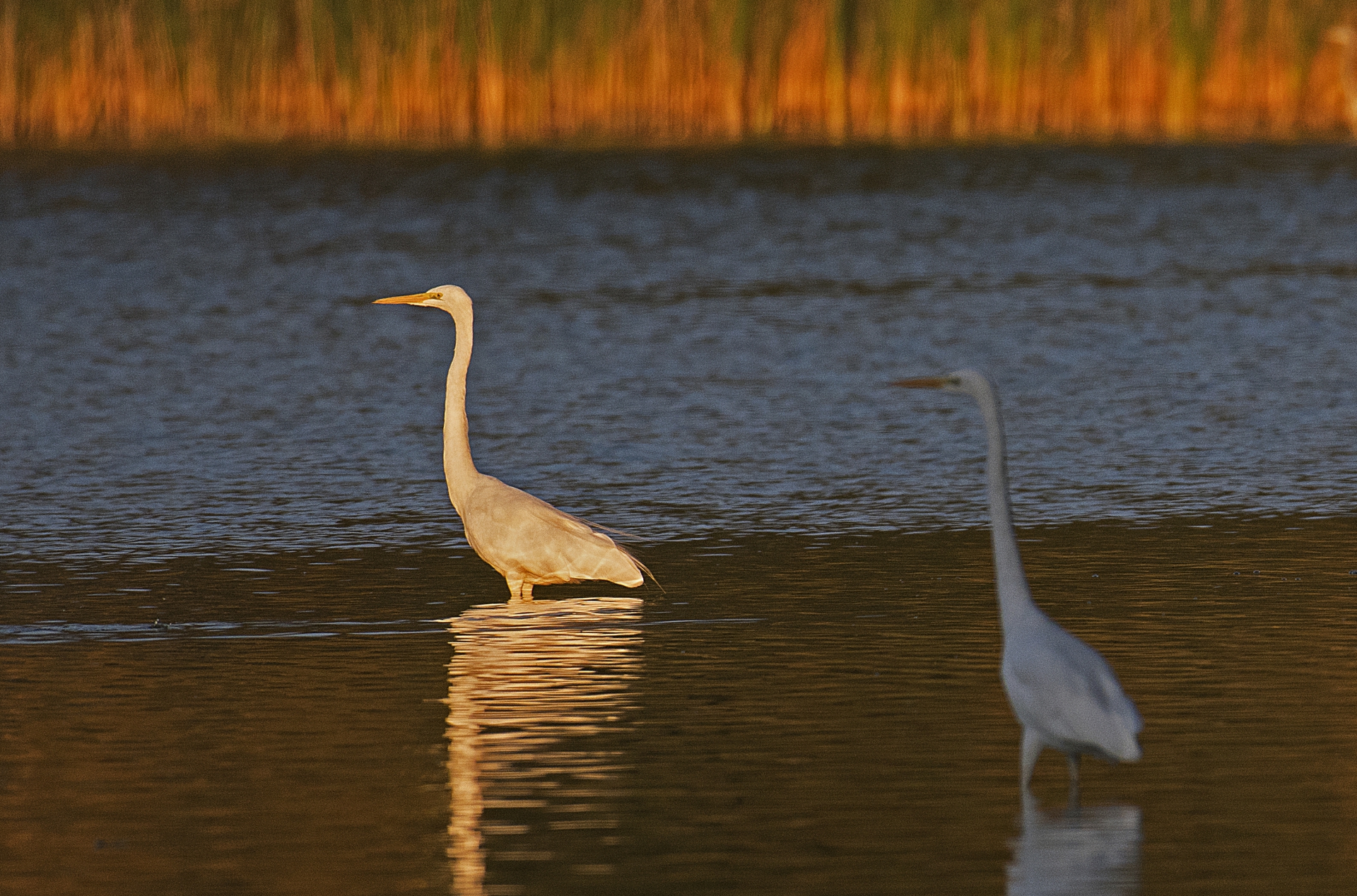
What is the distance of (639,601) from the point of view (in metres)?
8.28

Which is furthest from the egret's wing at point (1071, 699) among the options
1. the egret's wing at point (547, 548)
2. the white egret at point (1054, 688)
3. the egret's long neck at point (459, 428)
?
the egret's long neck at point (459, 428)

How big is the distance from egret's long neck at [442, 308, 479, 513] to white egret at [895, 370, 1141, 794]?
11.2ft

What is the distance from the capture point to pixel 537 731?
625 centimetres

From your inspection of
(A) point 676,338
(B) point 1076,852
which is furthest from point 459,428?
(A) point 676,338

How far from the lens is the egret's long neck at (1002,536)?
5.89 m

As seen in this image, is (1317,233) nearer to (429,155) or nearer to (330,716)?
(429,155)

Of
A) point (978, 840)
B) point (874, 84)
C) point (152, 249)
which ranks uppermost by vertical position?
point (874, 84)

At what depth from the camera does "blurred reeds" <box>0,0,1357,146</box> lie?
23.5 metres

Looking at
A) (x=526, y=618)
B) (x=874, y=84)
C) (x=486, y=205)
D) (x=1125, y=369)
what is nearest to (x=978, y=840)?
(x=526, y=618)

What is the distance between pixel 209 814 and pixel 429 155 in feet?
62.9

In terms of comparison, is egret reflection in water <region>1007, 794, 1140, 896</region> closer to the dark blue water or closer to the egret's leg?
the egret's leg

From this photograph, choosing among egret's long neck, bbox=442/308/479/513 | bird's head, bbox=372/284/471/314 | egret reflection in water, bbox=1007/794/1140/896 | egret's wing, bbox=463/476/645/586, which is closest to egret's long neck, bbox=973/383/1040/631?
egret reflection in water, bbox=1007/794/1140/896

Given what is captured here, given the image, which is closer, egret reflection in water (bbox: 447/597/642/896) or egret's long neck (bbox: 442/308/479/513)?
egret reflection in water (bbox: 447/597/642/896)

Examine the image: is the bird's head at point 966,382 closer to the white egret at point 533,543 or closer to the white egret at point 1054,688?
the white egret at point 1054,688
